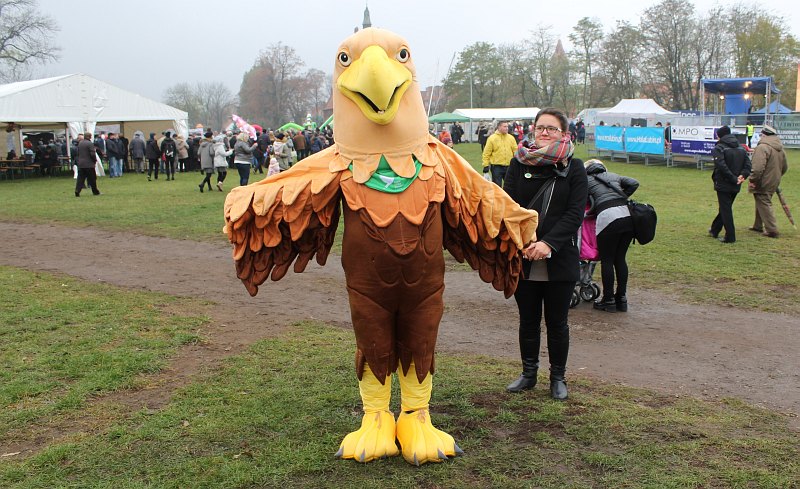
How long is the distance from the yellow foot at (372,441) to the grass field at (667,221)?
192 inches

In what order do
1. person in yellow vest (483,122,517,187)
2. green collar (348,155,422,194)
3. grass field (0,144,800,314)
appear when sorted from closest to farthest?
green collar (348,155,422,194), grass field (0,144,800,314), person in yellow vest (483,122,517,187)

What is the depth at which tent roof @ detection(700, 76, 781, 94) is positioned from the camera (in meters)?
31.9

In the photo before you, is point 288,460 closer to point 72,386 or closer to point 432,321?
point 432,321

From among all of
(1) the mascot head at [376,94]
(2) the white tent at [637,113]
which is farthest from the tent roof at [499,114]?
(1) the mascot head at [376,94]

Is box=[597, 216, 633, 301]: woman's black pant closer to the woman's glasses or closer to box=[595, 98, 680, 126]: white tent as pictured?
the woman's glasses

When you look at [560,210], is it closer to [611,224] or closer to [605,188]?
[611,224]

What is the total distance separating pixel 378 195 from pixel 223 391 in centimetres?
221

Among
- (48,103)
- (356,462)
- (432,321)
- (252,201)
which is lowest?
(356,462)

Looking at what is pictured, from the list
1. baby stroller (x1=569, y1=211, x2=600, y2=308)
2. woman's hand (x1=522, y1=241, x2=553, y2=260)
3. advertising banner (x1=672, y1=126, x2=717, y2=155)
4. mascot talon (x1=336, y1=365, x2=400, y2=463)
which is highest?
advertising banner (x1=672, y1=126, x2=717, y2=155)

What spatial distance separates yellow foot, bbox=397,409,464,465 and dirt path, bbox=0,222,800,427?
1871mm

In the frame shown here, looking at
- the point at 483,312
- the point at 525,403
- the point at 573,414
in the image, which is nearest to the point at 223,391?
the point at 525,403

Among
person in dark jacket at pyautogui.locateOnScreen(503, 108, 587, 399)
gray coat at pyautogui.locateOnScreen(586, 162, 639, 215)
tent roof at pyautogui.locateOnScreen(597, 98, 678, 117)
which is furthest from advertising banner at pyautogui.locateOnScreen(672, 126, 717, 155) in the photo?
person in dark jacket at pyautogui.locateOnScreen(503, 108, 587, 399)

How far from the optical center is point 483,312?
7250mm

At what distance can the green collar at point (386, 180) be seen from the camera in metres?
3.53
